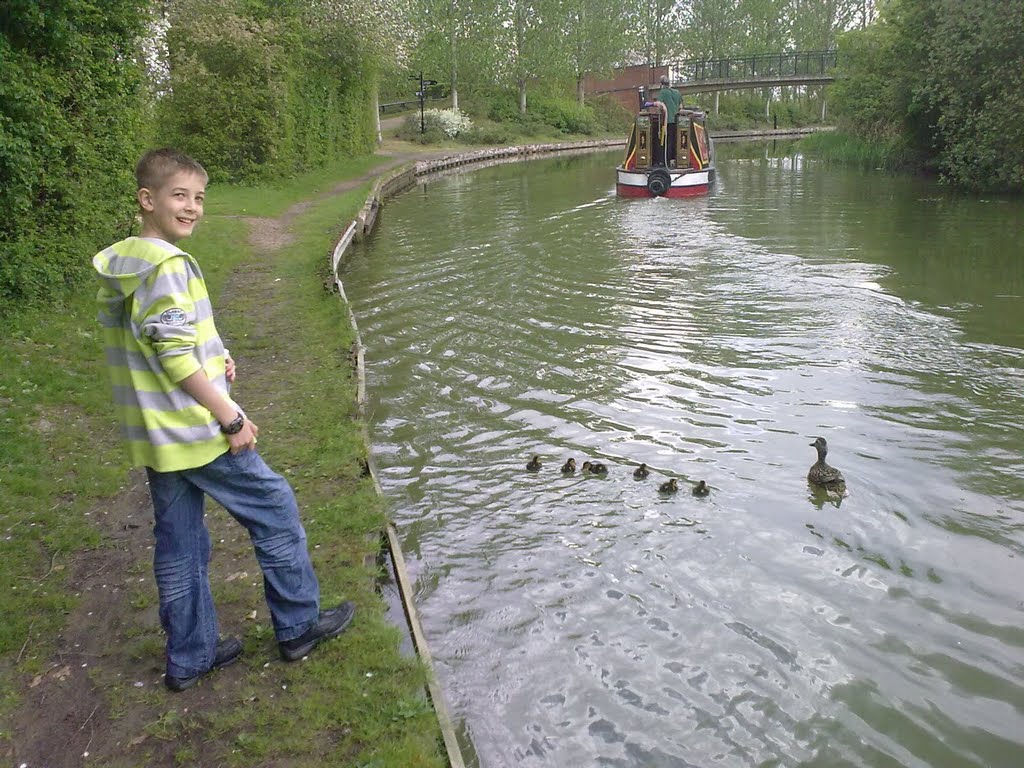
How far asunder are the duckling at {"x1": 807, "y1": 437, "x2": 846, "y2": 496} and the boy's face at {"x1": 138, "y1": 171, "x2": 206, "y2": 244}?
5.26 metres

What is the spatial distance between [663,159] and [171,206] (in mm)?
24153

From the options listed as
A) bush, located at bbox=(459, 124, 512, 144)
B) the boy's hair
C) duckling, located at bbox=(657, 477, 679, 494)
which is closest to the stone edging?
bush, located at bbox=(459, 124, 512, 144)

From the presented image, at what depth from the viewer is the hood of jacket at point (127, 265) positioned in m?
3.54

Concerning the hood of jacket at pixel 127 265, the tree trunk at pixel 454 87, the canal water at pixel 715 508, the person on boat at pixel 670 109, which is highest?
the tree trunk at pixel 454 87

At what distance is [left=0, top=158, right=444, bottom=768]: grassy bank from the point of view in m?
3.95

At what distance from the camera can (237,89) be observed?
24469mm

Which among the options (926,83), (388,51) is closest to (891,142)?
(926,83)

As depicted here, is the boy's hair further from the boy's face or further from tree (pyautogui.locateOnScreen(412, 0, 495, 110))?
tree (pyautogui.locateOnScreen(412, 0, 495, 110))

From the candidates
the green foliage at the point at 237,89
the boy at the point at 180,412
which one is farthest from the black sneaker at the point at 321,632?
the green foliage at the point at 237,89

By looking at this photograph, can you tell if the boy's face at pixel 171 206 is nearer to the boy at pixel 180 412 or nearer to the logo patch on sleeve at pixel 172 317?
the boy at pixel 180 412

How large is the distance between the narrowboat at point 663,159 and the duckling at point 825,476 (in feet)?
63.6

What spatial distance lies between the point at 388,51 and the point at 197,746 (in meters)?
33.9

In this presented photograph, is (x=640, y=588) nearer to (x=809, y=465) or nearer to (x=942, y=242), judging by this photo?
(x=809, y=465)

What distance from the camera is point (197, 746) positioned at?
388 cm
